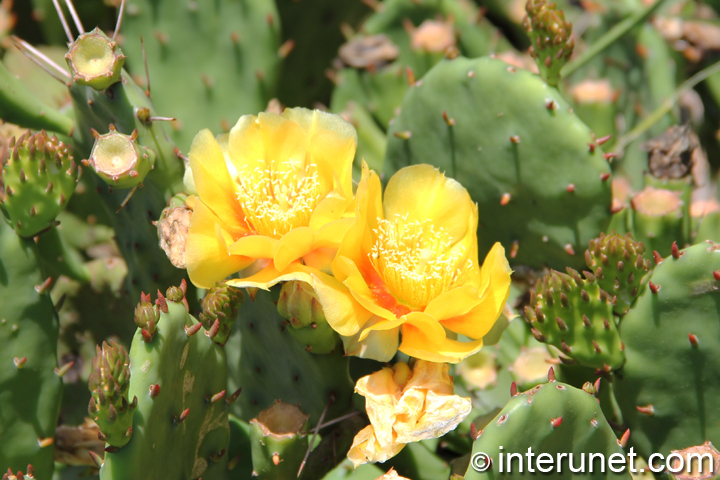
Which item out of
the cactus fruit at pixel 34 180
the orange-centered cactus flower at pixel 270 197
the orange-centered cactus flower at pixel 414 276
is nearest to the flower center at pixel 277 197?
the orange-centered cactus flower at pixel 270 197

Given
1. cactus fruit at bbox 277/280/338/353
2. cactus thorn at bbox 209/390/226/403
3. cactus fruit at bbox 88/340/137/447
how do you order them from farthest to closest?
cactus thorn at bbox 209/390/226/403
cactus fruit at bbox 277/280/338/353
cactus fruit at bbox 88/340/137/447

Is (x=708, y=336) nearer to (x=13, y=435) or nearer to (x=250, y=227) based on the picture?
(x=250, y=227)

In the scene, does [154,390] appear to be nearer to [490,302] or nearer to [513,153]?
[490,302]

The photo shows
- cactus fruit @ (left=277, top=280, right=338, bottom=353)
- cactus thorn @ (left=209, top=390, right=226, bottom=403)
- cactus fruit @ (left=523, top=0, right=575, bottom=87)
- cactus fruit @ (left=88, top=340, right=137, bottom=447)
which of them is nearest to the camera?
cactus fruit @ (left=88, top=340, right=137, bottom=447)

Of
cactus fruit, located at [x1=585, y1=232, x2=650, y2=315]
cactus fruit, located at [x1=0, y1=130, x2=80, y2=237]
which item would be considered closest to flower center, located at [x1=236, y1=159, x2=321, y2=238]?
cactus fruit, located at [x1=0, y1=130, x2=80, y2=237]

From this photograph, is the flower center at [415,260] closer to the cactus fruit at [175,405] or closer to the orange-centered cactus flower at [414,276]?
the orange-centered cactus flower at [414,276]

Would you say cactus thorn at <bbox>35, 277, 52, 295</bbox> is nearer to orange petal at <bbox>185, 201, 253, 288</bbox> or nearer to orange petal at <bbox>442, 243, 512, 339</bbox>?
orange petal at <bbox>185, 201, 253, 288</bbox>

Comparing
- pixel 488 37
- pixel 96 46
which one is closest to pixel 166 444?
pixel 96 46
